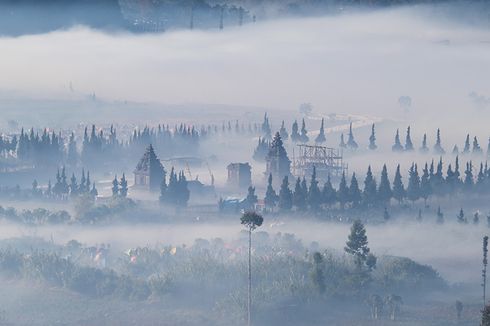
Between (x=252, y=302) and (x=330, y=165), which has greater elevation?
(x=330, y=165)

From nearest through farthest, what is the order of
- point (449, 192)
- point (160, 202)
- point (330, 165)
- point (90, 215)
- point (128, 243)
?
point (128, 243) → point (90, 215) → point (160, 202) → point (449, 192) → point (330, 165)

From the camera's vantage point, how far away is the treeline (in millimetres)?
149625

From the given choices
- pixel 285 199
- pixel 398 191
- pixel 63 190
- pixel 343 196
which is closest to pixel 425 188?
pixel 398 191

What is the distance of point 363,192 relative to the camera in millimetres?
155625

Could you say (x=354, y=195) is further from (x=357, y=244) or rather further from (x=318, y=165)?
(x=357, y=244)

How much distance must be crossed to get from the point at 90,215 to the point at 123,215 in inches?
163

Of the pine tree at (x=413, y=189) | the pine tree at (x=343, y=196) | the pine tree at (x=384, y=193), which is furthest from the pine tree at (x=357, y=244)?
the pine tree at (x=413, y=189)

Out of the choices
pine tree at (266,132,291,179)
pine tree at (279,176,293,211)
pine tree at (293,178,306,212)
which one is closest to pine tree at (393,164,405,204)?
pine tree at (293,178,306,212)

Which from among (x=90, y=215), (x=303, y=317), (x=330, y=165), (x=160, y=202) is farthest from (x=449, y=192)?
(x=303, y=317)

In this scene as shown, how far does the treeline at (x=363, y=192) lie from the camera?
491 feet

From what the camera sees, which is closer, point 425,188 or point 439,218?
point 439,218

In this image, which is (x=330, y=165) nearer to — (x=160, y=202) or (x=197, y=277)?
(x=160, y=202)

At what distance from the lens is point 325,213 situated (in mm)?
148250

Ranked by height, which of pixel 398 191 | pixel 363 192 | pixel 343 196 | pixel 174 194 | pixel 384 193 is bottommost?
pixel 174 194
